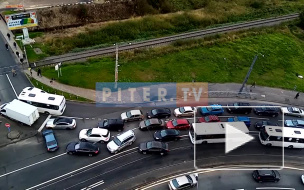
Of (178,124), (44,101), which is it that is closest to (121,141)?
(178,124)

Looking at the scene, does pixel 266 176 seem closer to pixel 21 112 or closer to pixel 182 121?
pixel 182 121

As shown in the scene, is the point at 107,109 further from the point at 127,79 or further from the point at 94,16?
the point at 94,16

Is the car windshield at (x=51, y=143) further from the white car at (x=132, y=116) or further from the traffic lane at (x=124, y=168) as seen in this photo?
the white car at (x=132, y=116)

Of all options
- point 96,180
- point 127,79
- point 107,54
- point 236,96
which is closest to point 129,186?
point 96,180

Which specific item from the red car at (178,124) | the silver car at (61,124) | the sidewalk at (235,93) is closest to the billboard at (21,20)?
the sidewalk at (235,93)

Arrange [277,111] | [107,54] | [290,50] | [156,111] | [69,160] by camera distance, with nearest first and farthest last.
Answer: [69,160] → [156,111] → [277,111] → [107,54] → [290,50]

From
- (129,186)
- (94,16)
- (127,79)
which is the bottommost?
(129,186)

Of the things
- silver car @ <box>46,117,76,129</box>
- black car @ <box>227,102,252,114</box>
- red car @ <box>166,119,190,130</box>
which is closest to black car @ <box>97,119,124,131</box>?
silver car @ <box>46,117,76,129</box>
